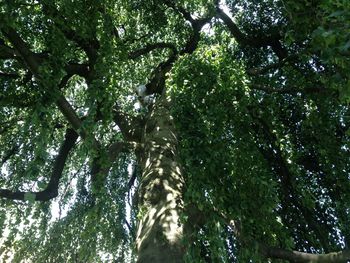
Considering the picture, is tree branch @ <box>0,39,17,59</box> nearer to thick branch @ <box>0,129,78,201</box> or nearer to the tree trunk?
thick branch @ <box>0,129,78,201</box>

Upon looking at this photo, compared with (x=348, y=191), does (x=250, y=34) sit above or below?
above

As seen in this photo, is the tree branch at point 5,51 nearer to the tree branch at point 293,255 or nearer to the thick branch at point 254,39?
the tree branch at point 293,255

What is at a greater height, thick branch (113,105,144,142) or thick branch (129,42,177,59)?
thick branch (129,42,177,59)

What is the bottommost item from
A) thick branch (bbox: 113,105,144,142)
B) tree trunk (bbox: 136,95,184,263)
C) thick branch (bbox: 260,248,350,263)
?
thick branch (bbox: 260,248,350,263)

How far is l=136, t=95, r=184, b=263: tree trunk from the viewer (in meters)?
2.91

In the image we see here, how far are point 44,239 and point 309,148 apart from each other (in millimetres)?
4505

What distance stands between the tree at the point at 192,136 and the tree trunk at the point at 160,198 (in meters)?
0.01

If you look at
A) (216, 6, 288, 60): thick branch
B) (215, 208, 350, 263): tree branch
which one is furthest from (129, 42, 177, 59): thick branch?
(215, 208, 350, 263): tree branch

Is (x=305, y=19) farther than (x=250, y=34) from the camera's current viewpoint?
No

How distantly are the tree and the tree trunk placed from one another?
0.05 ft

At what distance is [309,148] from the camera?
5395 mm

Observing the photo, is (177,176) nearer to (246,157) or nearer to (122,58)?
(246,157)

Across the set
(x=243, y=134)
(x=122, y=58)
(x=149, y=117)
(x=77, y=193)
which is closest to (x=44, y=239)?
(x=77, y=193)

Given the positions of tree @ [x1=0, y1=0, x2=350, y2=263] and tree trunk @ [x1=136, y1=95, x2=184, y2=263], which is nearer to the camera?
tree trunk @ [x1=136, y1=95, x2=184, y2=263]
